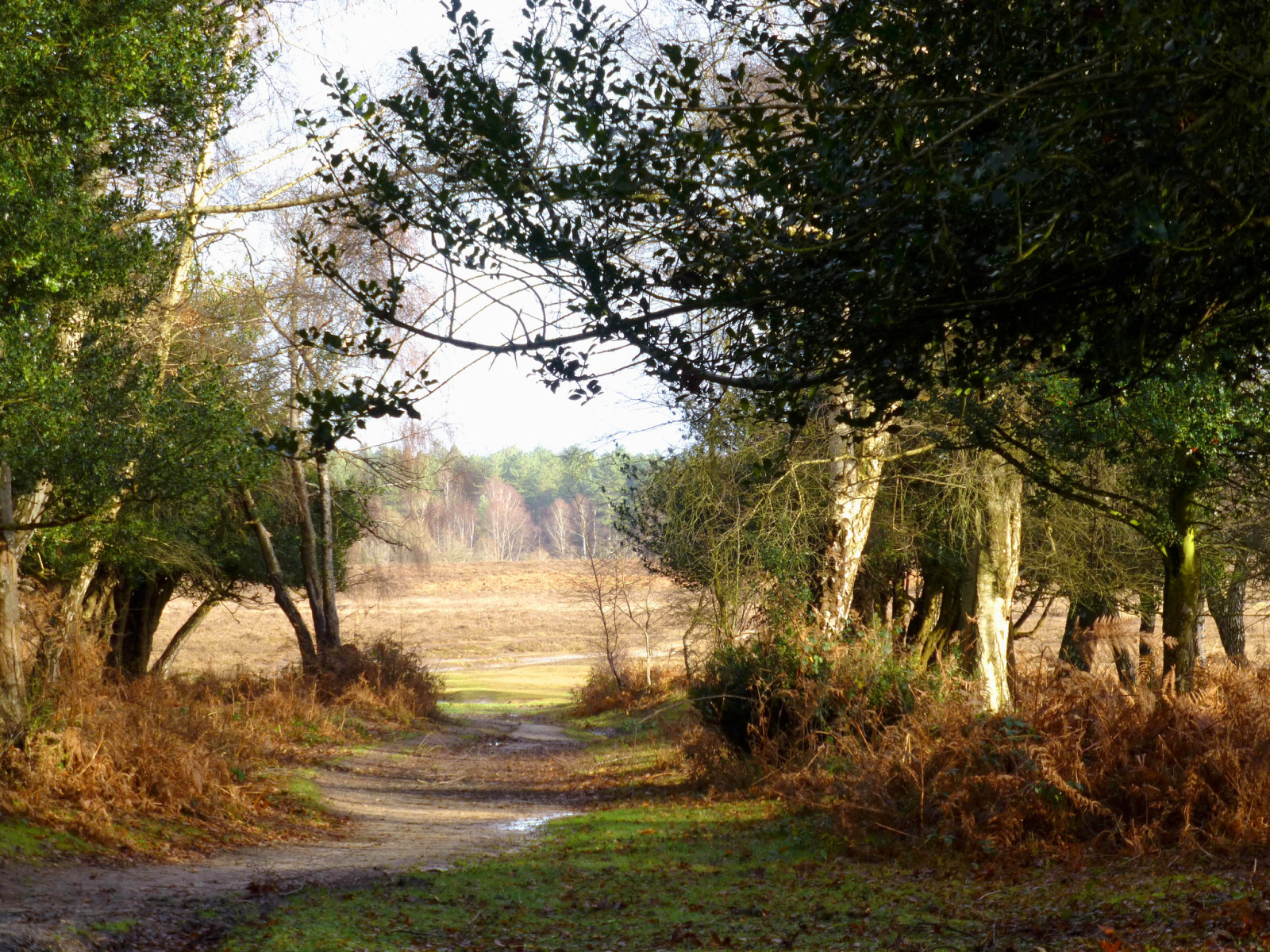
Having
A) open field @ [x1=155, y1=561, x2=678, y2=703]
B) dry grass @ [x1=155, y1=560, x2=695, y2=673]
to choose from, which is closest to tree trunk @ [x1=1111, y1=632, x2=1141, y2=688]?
open field @ [x1=155, y1=561, x2=678, y2=703]

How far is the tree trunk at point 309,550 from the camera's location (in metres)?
22.3

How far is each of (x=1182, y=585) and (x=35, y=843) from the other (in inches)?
508

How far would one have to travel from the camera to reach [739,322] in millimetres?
5500

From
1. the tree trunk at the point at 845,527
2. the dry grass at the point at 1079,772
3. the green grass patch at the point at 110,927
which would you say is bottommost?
the green grass patch at the point at 110,927

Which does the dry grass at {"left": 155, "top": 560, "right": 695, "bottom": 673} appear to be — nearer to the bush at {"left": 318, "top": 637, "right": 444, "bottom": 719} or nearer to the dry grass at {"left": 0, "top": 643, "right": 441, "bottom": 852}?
the bush at {"left": 318, "top": 637, "right": 444, "bottom": 719}

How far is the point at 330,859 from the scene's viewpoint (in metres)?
10.5

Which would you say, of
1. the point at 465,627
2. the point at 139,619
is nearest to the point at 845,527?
the point at 139,619

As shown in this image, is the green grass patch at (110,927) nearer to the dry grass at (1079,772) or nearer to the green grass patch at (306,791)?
the green grass patch at (306,791)

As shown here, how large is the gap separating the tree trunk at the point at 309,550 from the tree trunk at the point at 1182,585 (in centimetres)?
1609

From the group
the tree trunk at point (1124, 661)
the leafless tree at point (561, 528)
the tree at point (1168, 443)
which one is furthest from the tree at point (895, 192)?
the leafless tree at point (561, 528)

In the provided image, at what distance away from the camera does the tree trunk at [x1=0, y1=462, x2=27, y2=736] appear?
1007 centimetres

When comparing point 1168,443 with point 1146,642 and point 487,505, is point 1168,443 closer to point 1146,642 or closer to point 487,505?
point 1146,642

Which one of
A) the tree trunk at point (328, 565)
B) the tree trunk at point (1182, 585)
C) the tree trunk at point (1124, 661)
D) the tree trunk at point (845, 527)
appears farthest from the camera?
the tree trunk at point (328, 565)

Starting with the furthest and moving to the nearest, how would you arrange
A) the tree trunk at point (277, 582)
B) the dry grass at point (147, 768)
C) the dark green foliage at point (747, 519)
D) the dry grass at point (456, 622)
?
the dry grass at point (456, 622) < the tree trunk at point (277, 582) < the dark green foliage at point (747, 519) < the dry grass at point (147, 768)
